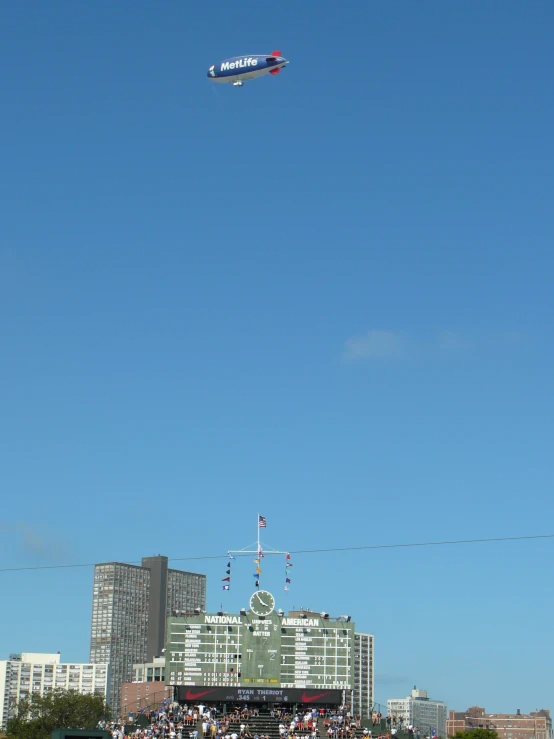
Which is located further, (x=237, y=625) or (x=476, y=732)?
(x=476, y=732)

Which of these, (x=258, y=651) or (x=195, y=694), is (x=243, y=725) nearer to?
(x=195, y=694)

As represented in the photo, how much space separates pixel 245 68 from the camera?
96.8m

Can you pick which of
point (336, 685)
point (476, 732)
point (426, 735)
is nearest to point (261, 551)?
point (336, 685)

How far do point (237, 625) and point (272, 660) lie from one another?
3614 mm

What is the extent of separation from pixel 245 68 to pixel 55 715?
8672cm

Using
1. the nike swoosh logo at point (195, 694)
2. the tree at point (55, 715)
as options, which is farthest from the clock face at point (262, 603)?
the tree at point (55, 715)

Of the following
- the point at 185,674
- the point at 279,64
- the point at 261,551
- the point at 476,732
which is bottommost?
the point at 476,732

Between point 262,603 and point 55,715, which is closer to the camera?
point 262,603

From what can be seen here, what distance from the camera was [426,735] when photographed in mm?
83000

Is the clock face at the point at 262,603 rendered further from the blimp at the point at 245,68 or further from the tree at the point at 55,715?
the tree at the point at 55,715

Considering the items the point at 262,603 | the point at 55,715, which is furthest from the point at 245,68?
the point at 55,715

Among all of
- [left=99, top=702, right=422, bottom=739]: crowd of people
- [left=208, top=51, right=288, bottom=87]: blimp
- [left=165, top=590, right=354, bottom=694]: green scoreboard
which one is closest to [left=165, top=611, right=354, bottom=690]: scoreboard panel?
[left=165, top=590, right=354, bottom=694]: green scoreboard

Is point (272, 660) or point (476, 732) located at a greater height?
point (272, 660)

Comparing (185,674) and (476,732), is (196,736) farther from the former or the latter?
(476,732)
